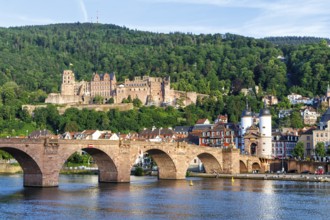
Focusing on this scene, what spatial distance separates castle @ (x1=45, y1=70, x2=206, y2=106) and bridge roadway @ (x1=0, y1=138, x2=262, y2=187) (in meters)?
50.9

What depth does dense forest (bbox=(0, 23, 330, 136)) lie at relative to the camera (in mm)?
121688

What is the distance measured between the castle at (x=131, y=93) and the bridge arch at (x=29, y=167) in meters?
76.9

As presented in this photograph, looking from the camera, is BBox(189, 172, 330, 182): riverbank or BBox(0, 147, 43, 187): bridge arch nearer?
BBox(0, 147, 43, 187): bridge arch

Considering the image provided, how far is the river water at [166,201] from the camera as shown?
44.9 metres

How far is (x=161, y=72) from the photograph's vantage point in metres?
160

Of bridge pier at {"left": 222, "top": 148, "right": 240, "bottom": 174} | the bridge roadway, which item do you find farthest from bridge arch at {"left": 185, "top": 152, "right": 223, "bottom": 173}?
bridge pier at {"left": 222, "top": 148, "right": 240, "bottom": 174}

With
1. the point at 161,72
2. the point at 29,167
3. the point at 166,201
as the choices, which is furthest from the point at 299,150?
the point at 161,72

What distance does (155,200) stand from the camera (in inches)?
2085

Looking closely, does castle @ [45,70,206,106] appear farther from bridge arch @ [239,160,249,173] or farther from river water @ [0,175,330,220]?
river water @ [0,175,330,220]

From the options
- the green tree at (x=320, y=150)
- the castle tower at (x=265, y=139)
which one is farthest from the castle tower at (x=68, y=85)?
the green tree at (x=320, y=150)

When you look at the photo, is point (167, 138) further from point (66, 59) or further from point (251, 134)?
point (66, 59)

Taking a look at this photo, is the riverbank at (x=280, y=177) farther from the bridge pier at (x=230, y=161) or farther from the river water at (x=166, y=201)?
the river water at (x=166, y=201)

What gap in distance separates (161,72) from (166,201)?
108 metres

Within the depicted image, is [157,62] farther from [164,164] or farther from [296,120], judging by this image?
[164,164]
